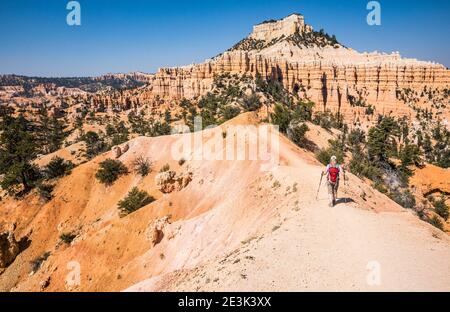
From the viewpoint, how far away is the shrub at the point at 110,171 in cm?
3291

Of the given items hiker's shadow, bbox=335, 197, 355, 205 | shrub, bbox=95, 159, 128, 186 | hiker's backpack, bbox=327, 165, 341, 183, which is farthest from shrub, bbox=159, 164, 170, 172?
hiker's backpack, bbox=327, 165, 341, 183

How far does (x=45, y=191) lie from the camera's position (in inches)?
1315

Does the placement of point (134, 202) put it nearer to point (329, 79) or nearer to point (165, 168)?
point (165, 168)

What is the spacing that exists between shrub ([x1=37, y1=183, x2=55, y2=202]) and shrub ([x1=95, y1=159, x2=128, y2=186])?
5.38m

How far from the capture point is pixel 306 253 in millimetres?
8828

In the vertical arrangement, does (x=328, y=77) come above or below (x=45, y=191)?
above

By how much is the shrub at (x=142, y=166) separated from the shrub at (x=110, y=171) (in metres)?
1.36

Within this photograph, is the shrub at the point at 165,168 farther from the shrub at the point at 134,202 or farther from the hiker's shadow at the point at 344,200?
the hiker's shadow at the point at 344,200

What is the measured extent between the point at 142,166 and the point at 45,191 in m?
11.1

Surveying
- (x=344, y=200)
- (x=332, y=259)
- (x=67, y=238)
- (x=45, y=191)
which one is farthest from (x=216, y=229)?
(x=45, y=191)

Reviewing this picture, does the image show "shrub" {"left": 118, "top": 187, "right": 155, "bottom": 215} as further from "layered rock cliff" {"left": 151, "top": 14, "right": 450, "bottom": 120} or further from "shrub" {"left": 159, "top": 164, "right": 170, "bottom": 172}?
"layered rock cliff" {"left": 151, "top": 14, "right": 450, "bottom": 120}

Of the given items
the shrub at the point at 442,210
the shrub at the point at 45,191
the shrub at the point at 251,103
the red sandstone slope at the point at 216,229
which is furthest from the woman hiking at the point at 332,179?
the shrub at the point at 251,103

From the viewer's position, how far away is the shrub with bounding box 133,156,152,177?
3225 centimetres
